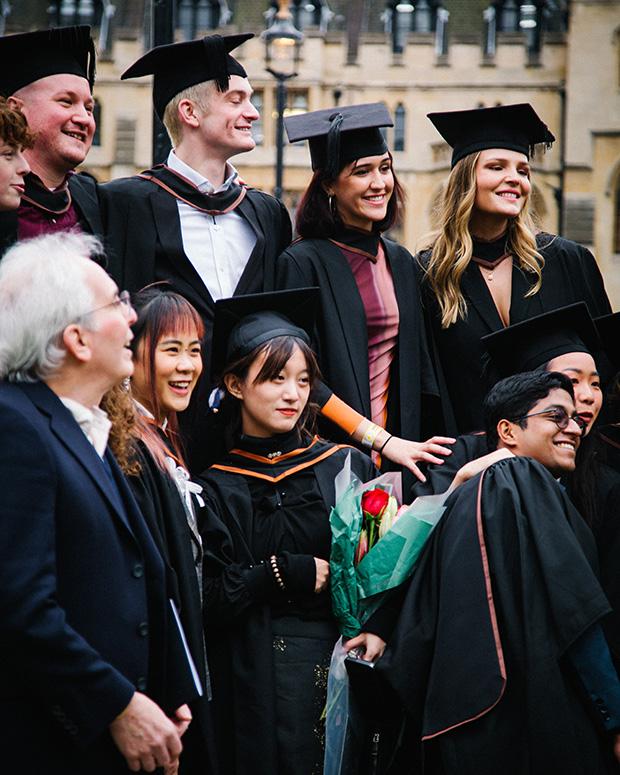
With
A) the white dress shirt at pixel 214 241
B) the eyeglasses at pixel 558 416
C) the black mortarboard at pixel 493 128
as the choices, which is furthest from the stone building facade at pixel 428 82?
the eyeglasses at pixel 558 416

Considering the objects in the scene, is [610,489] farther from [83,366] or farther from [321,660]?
[83,366]

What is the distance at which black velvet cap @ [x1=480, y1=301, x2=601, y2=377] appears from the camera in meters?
5.11

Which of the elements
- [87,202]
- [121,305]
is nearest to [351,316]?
[87,202]

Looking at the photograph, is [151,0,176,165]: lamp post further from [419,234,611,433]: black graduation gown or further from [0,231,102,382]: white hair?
[0,231,102,382]: white hair

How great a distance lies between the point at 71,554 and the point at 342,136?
2922 mm

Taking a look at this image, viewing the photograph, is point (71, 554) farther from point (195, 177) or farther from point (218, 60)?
point (218, 60)

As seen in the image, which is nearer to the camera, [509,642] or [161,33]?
[509,642]

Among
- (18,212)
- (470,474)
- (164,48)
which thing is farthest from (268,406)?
(164,48)

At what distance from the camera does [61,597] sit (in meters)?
3.33

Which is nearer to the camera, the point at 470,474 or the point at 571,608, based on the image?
Result: the point at 571,608

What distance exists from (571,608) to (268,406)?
4.52ft

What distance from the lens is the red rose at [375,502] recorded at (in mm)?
4566

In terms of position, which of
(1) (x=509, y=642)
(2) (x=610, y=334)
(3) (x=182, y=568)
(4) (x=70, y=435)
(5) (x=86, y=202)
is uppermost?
(5) (x=86, y=202)

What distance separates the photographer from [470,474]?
4.65 m
